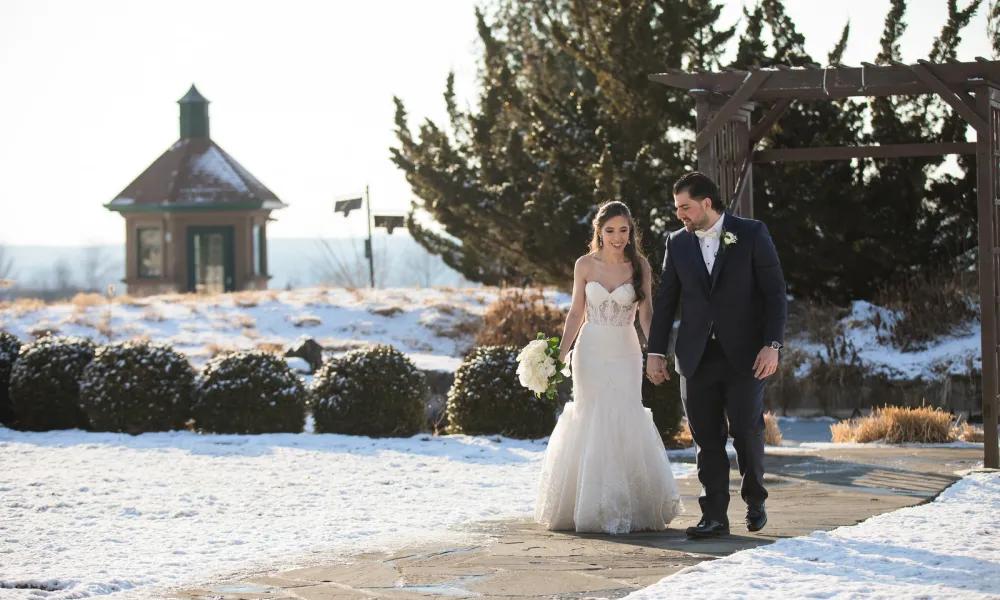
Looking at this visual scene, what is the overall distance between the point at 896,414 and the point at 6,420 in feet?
32.6

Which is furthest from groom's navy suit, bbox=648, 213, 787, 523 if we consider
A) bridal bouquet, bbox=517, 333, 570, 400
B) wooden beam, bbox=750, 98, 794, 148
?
wooden beam, bbox=750, 98, 794, 148

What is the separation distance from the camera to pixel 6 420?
47.1ft

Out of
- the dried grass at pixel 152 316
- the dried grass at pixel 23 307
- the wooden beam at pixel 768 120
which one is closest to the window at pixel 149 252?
the dried grass at pixel 23 307

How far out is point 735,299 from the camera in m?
6.66

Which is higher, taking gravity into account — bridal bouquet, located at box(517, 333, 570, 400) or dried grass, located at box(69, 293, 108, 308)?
dried grass, located at box(69, 293, 108, 308)

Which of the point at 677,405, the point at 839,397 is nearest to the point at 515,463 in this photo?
the point at 677,405

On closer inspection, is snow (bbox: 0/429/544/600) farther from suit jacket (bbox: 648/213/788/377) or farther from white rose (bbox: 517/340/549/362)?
suit jacket (bbox: 648/213/788/377)

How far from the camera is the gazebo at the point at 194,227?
34.9m

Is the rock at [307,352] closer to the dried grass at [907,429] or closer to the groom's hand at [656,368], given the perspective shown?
the dried grass at [907,429]

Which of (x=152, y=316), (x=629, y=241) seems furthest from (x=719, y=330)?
(x=152, y=316)

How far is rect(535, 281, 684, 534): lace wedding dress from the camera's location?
7230 mm

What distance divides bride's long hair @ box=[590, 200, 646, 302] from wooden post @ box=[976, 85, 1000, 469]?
325cm

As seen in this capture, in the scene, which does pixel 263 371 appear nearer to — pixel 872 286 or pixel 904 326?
pixel 904 326

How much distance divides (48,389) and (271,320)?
8.88 m
